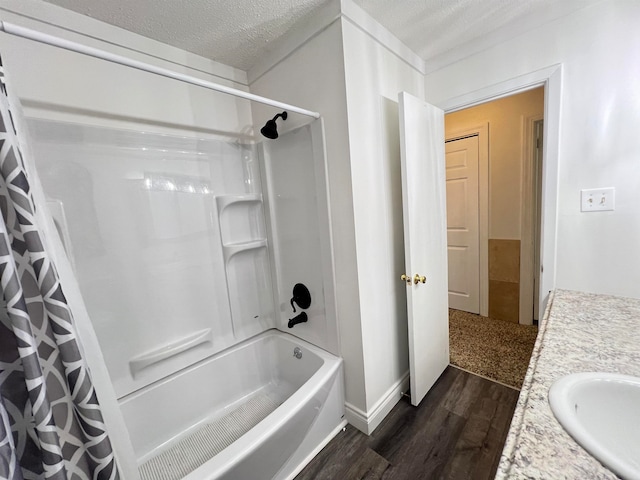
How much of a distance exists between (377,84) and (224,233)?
1334 mm

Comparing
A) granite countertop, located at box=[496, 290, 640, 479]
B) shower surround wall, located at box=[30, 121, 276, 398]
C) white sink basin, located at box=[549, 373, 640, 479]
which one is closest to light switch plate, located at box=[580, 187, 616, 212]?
granite countertop, located at box=[496, 290, 640, 479]

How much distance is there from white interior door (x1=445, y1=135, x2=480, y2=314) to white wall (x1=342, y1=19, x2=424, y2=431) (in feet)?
4.28

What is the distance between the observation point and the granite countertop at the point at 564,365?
53 centimetres

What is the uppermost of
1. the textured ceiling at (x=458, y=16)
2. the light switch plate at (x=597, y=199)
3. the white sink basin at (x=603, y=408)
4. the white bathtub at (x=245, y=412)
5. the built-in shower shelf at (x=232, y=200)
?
the textured ceiling at (x=458, y=16)

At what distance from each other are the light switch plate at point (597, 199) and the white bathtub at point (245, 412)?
1636 millimetres

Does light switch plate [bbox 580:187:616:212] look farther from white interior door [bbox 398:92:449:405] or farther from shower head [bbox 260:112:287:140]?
shower head [bbox 260:112:287:140]

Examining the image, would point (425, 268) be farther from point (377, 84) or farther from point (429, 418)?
point (377, 84)

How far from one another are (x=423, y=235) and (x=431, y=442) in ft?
3.90

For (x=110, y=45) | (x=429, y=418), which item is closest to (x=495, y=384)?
(x=429, y=418)

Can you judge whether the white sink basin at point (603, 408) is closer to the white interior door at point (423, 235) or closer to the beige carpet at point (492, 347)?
the white interior door at point (423, 235)

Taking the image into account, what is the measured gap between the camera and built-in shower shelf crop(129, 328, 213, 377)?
1.41 meters

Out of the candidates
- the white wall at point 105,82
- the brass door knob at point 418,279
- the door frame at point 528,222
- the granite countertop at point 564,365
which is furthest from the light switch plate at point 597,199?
the white wall at point 105,82

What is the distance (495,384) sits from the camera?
71.4 inches

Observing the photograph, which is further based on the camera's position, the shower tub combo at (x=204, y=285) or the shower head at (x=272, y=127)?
the shower head at (x=272, y=127)
